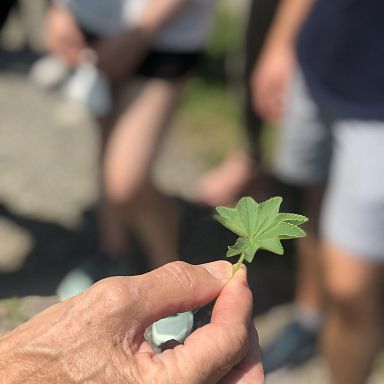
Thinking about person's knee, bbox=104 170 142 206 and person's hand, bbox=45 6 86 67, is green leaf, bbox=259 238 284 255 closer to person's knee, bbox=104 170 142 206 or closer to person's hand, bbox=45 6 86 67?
person's knee, bbox=104 170 142 206

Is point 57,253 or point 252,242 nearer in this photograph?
point 252,242

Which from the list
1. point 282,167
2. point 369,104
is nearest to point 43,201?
point 282,167

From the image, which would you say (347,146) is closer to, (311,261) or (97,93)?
(311,261)

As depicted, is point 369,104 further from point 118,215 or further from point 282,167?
point 118,215

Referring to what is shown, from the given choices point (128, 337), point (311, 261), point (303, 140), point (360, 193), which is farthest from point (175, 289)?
point (311, 261)

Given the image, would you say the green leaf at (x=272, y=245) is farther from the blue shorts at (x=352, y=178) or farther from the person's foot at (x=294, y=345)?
the person's foot at (x=294, y=345)
